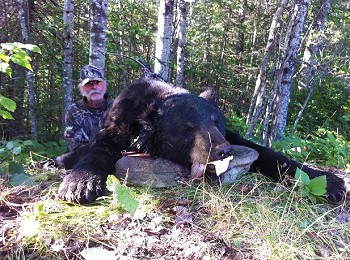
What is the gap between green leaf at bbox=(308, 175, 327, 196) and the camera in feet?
6.91

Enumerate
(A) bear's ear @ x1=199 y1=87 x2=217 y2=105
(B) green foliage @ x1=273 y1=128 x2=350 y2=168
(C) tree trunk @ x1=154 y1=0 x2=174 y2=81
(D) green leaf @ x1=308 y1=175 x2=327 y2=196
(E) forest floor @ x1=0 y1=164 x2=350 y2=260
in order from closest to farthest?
(E) forest floor @ x1=0 y1=164 x2=350 y2=260 < (D) green leaf @ x1=308 y1=175 x2=327 y2=196 < (A) bear's ear @ x1=199 y1=87 x2=217 y2=105 < (B) green foliage @ x1=273 y1=128 x2=350 y2=168 < (C) tree trunk @ x1=154 y1=0 x2=174 y2=81

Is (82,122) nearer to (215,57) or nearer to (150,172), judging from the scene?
(150,172)

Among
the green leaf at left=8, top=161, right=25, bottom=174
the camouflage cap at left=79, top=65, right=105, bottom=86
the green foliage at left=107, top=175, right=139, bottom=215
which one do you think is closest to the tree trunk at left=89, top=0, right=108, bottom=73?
the camouflage cap at left=79, top=65, right=105, bottom=86

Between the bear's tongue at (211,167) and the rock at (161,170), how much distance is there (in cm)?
4

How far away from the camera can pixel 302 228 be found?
176 cm

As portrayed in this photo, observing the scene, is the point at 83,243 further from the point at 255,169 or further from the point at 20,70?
the point at 20,70

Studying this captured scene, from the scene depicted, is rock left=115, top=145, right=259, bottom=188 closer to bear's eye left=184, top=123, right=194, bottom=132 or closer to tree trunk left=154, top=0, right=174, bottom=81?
bear's eye left=184, top=123, right=194, bottom=132

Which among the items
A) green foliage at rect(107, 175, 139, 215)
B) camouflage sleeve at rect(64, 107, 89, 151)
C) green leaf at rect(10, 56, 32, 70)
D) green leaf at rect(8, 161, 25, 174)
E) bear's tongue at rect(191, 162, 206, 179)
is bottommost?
camouflage sleeve at rect(64, 107, 89, 151)

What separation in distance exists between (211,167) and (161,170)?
1.24ft

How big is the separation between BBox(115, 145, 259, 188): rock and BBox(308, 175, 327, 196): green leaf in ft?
1.52

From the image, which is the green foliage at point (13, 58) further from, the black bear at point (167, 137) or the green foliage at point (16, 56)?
the black bear at point (167, 137)

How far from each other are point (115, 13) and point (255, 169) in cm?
872

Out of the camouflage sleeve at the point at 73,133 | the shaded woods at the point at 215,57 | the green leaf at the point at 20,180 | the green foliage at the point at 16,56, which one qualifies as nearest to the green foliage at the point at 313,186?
the green leaf at the point at 20,180

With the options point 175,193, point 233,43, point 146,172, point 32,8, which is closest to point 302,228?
point 175,193
